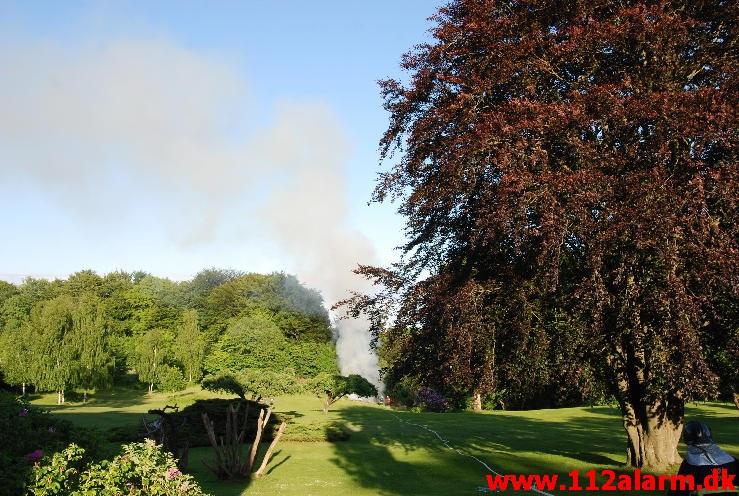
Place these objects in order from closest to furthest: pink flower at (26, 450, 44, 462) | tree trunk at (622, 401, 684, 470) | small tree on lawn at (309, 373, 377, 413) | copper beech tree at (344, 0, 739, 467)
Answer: pink flower at (26, 450, 44, 462)
copper beech tree at (344, 0, 739, 467)
tree trunk at (622, 401, 684, 470)
small tree on lawn at (309, 373, 377, 413)

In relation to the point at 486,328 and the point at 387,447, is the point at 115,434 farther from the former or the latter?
the point at 486,328

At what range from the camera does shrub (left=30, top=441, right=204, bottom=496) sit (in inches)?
274

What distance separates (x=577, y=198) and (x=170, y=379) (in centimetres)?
6022

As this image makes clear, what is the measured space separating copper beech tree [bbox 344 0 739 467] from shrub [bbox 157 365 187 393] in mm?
53213

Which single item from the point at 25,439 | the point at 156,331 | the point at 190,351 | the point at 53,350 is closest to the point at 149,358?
the point at 156,331

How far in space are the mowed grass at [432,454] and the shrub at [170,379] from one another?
26651mm

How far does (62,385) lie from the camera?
179 ft

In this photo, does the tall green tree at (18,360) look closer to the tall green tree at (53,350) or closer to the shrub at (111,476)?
the tall green tree at (53,350)

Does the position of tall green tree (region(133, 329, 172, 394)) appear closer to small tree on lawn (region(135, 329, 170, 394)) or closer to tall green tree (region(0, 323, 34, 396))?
small tree on lawn (region(135, 329, 170, 394))

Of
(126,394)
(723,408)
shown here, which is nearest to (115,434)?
(723,408)

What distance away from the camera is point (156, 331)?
2645 inches

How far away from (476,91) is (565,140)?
2.47m

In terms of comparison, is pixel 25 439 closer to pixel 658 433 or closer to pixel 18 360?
pixel 658 433

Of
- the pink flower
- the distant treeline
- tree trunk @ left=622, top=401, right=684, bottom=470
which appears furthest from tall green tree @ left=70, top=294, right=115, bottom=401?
the pink flower
